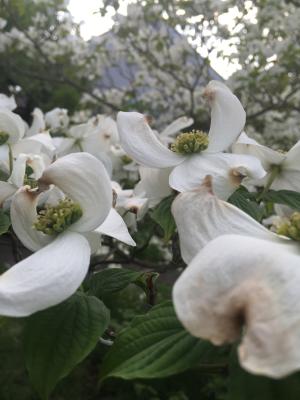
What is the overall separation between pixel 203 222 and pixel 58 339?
16 cm

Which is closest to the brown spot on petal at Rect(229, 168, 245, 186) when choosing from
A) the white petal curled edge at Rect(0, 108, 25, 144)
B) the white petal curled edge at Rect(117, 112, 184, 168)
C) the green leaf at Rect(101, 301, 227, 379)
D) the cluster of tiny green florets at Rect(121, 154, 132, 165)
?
the white petal curled edge at Rect(117, 112, 184, 168)

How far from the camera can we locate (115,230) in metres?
Result: 0.58

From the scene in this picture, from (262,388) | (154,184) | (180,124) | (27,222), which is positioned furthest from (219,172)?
(180,124)

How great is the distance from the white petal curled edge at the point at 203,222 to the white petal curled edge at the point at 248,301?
2.3 inches

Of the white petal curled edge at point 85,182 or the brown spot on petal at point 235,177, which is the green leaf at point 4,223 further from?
the brown spot on petal at point 235,177

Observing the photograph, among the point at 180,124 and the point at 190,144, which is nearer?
the point at 190,144

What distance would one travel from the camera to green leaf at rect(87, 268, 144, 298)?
579mm

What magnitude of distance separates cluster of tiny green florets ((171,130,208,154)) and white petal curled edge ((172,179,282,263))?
298mm

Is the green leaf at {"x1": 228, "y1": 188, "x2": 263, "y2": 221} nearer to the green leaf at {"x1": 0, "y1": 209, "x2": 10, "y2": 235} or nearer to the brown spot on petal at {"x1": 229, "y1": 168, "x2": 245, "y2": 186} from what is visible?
the brown spot on petal at {"x1": 229, "y1": 168, "x2": 245, "y2": 186}

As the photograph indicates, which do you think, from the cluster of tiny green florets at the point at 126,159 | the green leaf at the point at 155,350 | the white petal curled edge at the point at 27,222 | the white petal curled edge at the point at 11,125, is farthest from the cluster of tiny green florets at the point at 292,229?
the cluster of tiny green florets at the point at 126,159

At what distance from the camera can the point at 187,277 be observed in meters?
0.34

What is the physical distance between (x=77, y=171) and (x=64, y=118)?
1.61 m

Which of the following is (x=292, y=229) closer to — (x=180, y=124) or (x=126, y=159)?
(x=180, y=124)

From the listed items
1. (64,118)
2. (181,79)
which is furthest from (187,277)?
(181,79)
